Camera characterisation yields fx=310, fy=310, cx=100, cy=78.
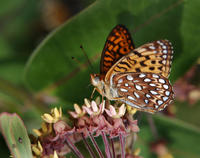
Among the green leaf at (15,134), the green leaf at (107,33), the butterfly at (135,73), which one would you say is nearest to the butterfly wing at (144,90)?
the butterfly at (135,73)

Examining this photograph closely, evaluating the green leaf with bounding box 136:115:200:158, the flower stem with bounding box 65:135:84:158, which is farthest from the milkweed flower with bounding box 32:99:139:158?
the green leaf with bounding box 136:115:200:158

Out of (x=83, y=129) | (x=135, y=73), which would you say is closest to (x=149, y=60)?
(x=135, y=73)

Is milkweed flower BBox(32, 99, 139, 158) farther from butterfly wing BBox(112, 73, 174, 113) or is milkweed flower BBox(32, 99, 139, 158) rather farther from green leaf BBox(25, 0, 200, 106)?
green leaf BBox(25, 0, 200, 106)

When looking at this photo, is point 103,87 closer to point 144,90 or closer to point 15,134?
point 144,90

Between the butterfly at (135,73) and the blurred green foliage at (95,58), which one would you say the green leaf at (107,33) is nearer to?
the blurred green foliage at (95,58)

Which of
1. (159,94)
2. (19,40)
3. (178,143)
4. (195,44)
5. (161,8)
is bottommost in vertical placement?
(178,143)

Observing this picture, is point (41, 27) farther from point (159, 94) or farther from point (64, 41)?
point (159, 94)

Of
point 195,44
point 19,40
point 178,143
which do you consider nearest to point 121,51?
point 195,44
